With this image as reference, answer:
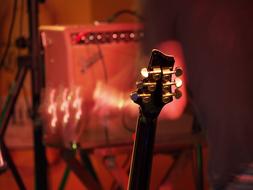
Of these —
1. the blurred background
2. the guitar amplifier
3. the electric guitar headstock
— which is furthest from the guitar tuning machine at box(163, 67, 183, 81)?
the blurred background

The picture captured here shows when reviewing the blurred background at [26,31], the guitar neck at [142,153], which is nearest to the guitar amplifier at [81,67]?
the guitar neck at [142,153]

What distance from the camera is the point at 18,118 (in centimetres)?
304

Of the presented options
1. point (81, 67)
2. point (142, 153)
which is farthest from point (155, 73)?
point (81, 67)

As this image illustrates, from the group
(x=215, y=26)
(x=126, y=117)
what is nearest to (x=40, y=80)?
(x=126, y=117)

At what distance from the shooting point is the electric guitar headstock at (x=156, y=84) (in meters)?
0.78

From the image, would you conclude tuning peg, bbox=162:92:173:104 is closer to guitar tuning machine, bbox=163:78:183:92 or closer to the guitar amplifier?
guitar tuning machine, bbox=163:78:183:92

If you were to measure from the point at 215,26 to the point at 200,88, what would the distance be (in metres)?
0.14

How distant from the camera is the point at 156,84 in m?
0.79

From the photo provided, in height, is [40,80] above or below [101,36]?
below

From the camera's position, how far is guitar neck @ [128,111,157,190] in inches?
32.6

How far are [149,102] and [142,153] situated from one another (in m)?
0.10

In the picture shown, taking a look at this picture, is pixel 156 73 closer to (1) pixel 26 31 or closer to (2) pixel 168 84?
(2) pixel 168 84

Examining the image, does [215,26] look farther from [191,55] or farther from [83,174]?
[83,174]

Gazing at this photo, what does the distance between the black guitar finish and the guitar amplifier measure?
27.1 inches
